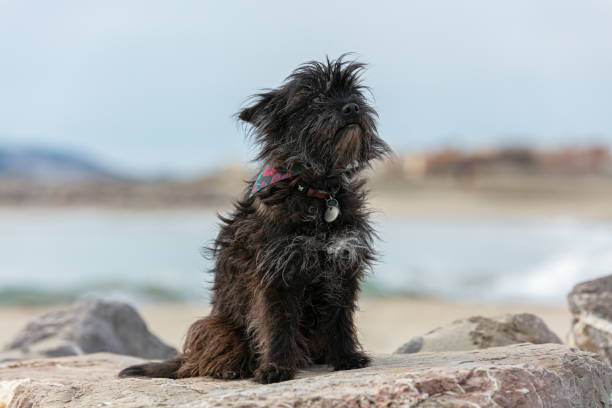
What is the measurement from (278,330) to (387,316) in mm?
8605

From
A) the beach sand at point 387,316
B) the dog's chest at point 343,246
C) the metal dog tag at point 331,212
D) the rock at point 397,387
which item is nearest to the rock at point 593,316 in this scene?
the rock at point 397,387

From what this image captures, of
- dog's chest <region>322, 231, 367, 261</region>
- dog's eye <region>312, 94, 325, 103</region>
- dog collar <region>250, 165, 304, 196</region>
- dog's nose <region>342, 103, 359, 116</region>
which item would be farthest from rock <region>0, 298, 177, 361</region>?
dog's nose <region>342, 103, 359, 116</region>

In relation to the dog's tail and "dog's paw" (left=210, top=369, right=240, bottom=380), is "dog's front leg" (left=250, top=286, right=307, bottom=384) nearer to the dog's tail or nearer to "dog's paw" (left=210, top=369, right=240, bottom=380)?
"dog's paw" (left=210, top=369, right=240, bottom=380)

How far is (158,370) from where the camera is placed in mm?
4590

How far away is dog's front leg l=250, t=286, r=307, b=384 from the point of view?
149 inches

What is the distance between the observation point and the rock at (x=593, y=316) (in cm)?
561

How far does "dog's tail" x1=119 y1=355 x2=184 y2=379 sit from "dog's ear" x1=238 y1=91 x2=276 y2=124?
1735 mm

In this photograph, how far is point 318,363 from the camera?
424 centimetres

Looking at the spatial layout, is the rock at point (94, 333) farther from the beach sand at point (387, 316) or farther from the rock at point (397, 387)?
the beach sand at point (387, 316)

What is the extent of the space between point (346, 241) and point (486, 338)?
2264 mm

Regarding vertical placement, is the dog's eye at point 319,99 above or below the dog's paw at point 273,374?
above

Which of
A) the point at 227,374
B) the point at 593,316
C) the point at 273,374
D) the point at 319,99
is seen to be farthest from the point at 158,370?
the point at 593,316

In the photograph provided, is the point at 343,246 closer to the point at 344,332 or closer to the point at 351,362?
the point at 344,332

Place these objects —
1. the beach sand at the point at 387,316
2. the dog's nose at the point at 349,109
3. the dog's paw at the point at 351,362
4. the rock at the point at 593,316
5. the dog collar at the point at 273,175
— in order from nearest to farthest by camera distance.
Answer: the dog's nose at the point at 349,109, the dog collar at the point at 273,175, the dog's paw at the point at 351,362, the rock at the point at 593,316, the beach sand at the point at 387,316
